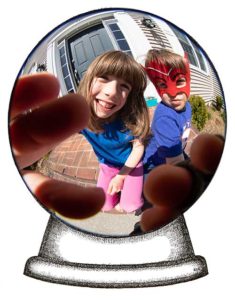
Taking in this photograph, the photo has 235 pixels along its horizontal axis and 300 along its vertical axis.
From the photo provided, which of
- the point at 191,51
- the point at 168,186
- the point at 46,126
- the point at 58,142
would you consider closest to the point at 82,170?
the point at 58,142

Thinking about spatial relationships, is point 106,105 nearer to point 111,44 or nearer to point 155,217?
point 111,44

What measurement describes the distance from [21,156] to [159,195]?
2.62 ft

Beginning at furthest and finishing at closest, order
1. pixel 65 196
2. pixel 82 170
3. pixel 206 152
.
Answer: pixel 206 152 → pixel 65 196 → pixel 82 170

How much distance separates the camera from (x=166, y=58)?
4.36 metres

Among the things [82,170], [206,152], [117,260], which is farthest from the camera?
[117,260]

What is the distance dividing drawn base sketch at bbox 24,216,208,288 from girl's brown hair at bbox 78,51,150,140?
0.77 meters

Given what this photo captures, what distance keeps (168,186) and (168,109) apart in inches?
16.4

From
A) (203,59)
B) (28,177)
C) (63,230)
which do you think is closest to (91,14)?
(203,59)

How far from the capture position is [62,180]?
4.44 m

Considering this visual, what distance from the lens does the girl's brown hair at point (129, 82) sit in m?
4.24

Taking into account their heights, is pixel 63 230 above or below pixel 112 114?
below

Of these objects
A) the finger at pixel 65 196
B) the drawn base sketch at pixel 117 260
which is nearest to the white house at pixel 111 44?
the finger at pixel 65 196

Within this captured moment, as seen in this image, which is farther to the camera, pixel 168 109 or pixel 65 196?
pixel 65 196

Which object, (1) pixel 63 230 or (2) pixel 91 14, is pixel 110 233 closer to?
(1) pixel 63 230
